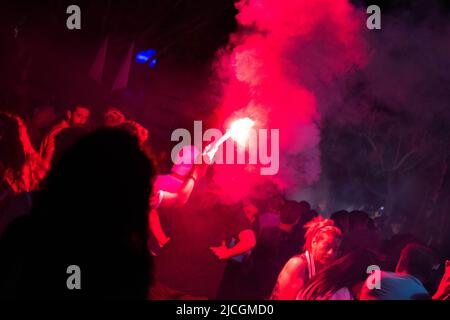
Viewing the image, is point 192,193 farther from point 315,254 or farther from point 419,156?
point 419,156

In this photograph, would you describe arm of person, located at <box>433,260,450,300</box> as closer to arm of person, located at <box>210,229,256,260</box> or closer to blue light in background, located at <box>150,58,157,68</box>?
arm of person, located at <box>210,229,256,260</box>

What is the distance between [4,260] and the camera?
4.20 feet

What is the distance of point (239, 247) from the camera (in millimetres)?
4133

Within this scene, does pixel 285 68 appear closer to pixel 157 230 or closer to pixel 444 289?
pixel 157 230

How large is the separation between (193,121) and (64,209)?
A: 295 cm

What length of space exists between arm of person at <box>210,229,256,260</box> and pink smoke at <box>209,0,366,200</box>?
0.37 meters

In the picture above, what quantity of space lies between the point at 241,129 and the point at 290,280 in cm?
149

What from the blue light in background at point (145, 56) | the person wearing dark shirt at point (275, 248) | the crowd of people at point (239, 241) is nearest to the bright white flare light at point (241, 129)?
the crowd of people at point (239, 241)

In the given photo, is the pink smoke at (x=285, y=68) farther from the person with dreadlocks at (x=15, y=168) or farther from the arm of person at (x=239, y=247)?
the person with dreadlocks at (x=15, y=168)

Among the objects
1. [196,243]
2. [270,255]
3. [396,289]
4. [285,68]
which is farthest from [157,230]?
[396,289]

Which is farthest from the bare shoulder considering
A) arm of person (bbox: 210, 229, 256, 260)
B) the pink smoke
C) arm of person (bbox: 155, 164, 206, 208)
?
arm of person (bbox: 155, 164, 206, 208)

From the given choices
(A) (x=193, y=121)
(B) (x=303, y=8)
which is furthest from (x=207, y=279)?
(B) (x=303, y=8)

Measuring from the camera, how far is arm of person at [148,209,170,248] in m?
4.13

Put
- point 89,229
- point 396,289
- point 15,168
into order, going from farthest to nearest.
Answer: point 396,289 → point 15,168 → point 89,229
